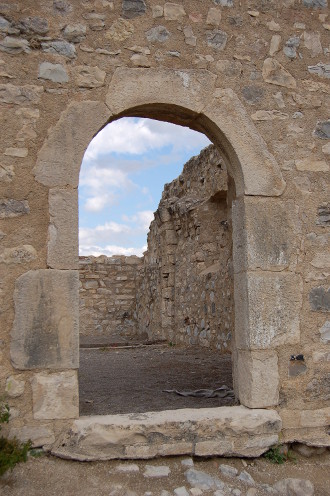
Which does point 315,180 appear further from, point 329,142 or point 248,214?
point 248,214

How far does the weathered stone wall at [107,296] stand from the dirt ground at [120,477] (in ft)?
31.4

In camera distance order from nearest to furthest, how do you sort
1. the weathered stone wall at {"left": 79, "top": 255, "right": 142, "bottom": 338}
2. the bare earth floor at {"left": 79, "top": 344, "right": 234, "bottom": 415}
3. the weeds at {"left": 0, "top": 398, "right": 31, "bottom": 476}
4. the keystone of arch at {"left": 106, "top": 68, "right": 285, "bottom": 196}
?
the weeds at {"left": 0, "top": 398, "right": 31, "bottom": 476}
the keystone of arch at {"left": 106, "top": 68, "right": 285, "bottom": 196}
the bare earth floor at {"left": 79, "top": 344, "right": 234, "bottom": 415}
the weathered stone wall at {"left": 79, "top": 255, "right": 142, "bottom": 338}

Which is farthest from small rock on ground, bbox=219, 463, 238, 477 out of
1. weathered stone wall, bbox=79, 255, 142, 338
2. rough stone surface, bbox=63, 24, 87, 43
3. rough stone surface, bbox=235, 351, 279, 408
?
weathered stone wall, bbox=79, 255, 142, 338

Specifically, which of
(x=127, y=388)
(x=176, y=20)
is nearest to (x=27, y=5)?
(x=176, y=20)

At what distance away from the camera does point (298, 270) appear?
3.62 meters

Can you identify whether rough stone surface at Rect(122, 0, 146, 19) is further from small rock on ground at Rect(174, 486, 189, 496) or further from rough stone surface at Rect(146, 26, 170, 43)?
small rock on ground at Rect(174, 486, 189, 496)

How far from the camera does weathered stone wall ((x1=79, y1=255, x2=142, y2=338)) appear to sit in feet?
42.4

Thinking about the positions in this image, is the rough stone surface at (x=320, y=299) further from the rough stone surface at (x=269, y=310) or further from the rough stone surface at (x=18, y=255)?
the rough stone surface at (x=18, y=255)

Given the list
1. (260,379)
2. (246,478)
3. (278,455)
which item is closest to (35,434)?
(246,478)

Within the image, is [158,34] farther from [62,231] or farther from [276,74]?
[62,231]

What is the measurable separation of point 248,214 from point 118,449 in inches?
71.6

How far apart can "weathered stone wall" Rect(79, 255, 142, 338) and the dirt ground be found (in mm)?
9584

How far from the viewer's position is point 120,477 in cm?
304

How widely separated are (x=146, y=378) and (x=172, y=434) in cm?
228
